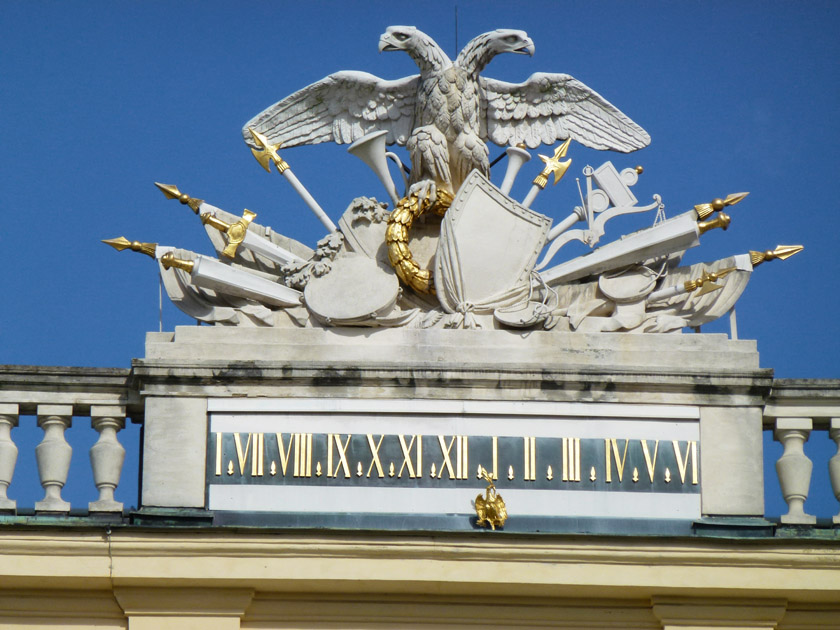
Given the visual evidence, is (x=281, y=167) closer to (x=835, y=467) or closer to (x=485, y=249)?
(x=485, y=249)

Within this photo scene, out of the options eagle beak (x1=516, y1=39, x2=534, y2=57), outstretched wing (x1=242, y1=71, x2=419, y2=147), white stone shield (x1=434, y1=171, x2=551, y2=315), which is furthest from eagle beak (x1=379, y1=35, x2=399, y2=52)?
white stone shield (x1=434, y1=171, x2=551, y2=315)

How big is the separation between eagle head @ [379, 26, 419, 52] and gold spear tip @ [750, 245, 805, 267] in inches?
135

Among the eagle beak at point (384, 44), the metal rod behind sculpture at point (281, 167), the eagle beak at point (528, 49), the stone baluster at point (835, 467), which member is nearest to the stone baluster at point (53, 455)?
the metal rod behind sculpture at point (281, 167)

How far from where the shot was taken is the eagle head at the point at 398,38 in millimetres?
18672

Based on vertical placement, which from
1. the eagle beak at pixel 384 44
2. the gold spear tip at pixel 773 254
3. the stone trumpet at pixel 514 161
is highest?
the eagle beak at pixel 384 44

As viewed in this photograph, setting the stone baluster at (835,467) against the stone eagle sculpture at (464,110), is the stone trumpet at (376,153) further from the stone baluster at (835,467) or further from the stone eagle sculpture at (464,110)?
the stone baluster at (835,467)

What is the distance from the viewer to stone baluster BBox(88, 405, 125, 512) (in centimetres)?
1702

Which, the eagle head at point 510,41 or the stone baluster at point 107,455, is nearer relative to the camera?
the stone baluster at point 107,455

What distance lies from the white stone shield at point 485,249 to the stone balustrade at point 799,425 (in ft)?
7.38

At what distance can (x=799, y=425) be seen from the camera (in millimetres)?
17406

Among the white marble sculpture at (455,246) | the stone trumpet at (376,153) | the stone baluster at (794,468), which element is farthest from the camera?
the stone trumpet at (376,153)

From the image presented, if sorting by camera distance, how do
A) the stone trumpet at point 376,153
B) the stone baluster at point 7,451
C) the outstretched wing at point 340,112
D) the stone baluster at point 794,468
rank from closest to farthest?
the stone baluster at point 7,451 → the stone baluster at point 794,468 → the stone trumpet at point 376,153 → the outstretched wing at point 340,112

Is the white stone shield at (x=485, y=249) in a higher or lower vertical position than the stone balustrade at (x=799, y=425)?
higher

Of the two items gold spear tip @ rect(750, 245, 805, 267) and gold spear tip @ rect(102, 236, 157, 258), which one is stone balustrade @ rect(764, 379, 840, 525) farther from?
gold spear tip @ rect(102, 236, 157, 258)
